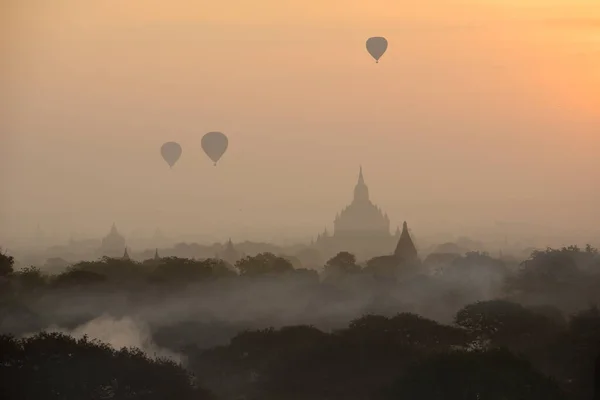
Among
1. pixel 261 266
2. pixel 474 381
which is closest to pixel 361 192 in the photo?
pixel 261 266

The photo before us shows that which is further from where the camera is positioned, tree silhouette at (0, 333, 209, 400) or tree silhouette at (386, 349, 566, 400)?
tree silhouette at (0, 333, 209, 400)

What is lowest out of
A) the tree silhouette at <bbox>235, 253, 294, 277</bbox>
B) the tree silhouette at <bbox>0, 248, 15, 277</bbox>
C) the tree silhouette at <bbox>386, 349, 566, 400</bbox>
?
the tree silhouette at <bbox>386, 349, 566, 400</bbox>

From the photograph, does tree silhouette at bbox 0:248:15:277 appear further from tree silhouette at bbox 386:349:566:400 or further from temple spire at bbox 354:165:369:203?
temple spire at bbox 354:165:369:203

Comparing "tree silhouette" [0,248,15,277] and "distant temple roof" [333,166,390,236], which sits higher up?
"distant temple roof" [333,166,390,236]

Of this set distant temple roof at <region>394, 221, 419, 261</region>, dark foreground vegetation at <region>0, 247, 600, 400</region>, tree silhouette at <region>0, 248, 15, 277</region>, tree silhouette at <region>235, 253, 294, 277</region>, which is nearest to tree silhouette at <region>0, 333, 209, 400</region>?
dark foreground vegetation at <region>0, 247, 600, 400</region>

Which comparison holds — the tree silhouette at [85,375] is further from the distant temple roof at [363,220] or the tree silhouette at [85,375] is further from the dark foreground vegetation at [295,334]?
the distant temple roof at [363,220]

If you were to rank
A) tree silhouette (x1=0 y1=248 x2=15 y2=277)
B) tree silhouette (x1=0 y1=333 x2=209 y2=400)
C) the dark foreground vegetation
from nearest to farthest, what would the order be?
tree silhouette (x1=0 y1=333 x2=209 y2=400) < the dark foreground vegetation < tree silhouette (x1=0 y1=248 x2=15 y2=277)

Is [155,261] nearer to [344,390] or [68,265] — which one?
[68,265]

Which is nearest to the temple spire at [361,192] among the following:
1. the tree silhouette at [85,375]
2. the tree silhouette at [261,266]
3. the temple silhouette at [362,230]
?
the temple silhouette at [362,230]

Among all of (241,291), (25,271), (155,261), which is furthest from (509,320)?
(155,261)
